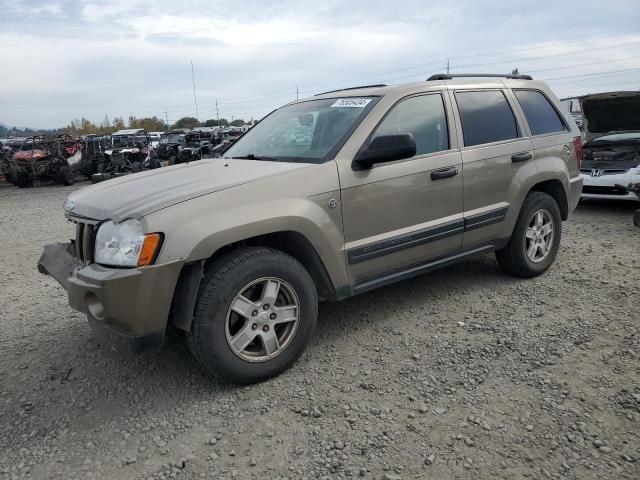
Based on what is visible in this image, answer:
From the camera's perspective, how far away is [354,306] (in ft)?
14.4

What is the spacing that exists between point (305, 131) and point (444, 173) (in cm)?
109

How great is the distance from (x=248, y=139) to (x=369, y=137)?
130 centimetres

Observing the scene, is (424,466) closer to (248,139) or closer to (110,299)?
(110,299)

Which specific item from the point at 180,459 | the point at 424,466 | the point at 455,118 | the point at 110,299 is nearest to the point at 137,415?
the point at 180,459

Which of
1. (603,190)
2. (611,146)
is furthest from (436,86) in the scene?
(611,146)

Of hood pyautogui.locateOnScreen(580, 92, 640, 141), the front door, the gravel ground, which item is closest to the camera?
the gravel ground

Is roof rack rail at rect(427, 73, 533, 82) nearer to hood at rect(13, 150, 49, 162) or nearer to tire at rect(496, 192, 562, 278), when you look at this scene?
tire at rect(496, 192, 562, 278)

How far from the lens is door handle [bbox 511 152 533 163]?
4.43m

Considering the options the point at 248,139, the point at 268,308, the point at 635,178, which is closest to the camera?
the point at 268,308

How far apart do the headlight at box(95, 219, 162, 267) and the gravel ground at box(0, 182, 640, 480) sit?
893 millimetres

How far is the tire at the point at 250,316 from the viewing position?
2.92 metres

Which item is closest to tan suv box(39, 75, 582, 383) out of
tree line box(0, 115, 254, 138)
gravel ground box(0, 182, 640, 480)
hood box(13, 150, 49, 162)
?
gravel ground box(0, 182, 640, 480)

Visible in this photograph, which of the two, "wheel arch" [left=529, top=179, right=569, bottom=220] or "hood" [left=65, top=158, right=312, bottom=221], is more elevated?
"hood" [left=65, top=158, right=312, bottom=221]

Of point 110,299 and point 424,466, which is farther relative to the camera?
point 110,299
